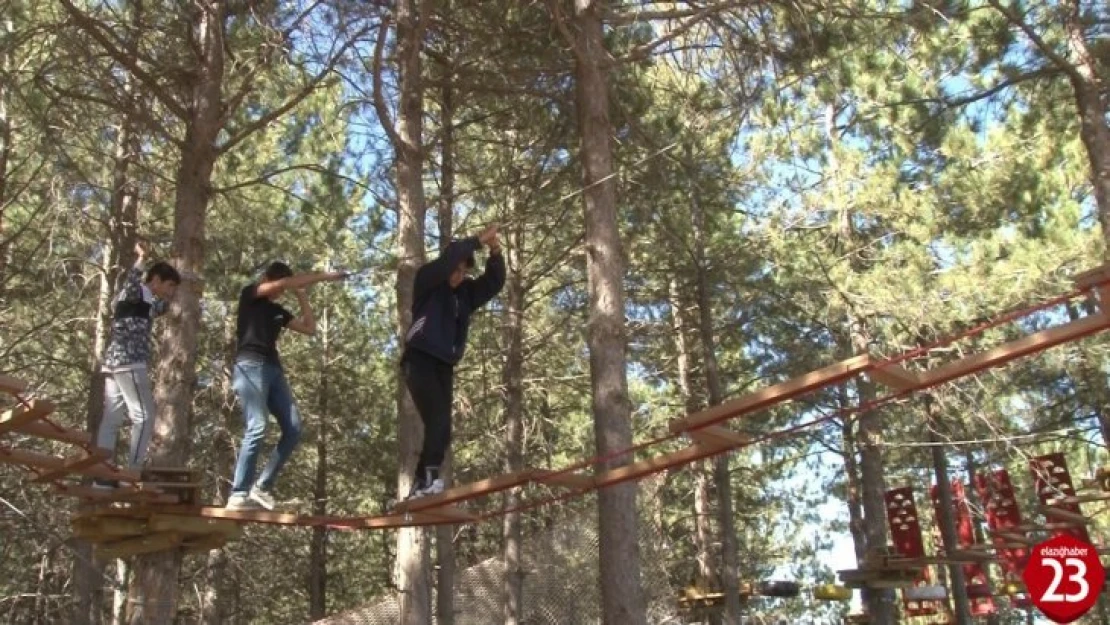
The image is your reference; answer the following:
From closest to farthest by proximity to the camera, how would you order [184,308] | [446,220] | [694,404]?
[184,308] < [446,220] < [694,404]

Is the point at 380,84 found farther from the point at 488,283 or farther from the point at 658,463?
the point at 658,463

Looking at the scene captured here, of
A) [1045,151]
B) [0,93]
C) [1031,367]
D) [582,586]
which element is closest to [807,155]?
[1045,151]

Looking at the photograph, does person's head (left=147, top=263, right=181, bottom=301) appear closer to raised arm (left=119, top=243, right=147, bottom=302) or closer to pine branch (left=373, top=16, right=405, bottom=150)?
raised arm (left=119, top=243, right=147, bottom=302)

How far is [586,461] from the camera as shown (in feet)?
16.6

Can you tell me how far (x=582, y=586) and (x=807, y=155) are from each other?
7.13m

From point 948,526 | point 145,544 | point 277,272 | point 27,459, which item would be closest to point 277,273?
point 277,272

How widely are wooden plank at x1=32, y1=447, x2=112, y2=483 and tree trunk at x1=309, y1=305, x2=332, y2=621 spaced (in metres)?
11.3

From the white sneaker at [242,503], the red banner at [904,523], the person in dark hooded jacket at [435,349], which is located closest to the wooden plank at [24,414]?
the white sneaker at [242,503]

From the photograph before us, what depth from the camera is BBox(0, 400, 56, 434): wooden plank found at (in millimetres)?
4656

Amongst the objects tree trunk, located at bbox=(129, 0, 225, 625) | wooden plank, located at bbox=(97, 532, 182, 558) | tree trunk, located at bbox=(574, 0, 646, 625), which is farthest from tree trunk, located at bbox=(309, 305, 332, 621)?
wooden plank, located at bbox=(97, 532, 182, 558)

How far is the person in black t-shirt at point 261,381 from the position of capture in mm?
5496

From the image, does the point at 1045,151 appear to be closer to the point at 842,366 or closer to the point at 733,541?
the point at 733,541

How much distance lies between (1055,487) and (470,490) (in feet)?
33.1

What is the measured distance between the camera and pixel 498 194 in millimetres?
12383
